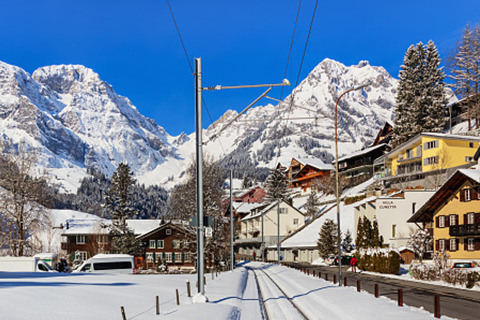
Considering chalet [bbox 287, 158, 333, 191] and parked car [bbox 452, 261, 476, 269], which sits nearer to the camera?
parked car [bbox 452, 261, 476, 269]

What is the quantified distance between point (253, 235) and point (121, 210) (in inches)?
1708

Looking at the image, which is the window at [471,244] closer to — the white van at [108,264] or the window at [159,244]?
the white van at [108,264]

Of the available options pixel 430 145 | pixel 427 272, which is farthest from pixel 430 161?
pixel 427 272

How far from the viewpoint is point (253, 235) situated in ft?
372

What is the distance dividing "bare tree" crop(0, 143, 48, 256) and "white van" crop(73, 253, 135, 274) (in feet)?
21.5

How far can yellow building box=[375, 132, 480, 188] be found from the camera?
73.2 meters

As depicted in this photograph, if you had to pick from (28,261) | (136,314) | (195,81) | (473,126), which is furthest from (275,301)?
(473,126)

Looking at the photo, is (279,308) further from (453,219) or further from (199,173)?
(453,219)

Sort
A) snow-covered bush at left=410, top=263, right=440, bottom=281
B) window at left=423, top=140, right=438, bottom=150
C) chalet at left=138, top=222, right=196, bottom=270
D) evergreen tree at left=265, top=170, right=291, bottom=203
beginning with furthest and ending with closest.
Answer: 1. evergreen tree at left=265, top=170, right=291, bottom=203
2. chalet at left=138, top=222, right=196, bottom=270
3. window at left=423, top=140, right=438, bottom=150
4. snow-covered bush at left=410, top=263, right=440, bottom=281

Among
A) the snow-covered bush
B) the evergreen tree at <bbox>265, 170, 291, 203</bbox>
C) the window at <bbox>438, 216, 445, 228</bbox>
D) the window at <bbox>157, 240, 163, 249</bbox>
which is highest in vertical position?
the evergreen tree at <bbox>265, 170, 291, 203</bbox>

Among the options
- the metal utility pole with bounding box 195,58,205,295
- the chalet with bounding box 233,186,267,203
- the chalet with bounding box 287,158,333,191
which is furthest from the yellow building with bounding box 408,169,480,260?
the chalet with bounding box 233,186,267,203

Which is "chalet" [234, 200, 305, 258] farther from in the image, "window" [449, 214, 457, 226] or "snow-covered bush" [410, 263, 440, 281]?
"snow-covered bush" [410, 263, 440, 281]

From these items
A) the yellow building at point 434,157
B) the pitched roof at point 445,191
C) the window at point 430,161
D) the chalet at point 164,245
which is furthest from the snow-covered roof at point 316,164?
the pitched roof at point 445,191

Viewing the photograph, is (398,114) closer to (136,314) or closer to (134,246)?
(134,246)
